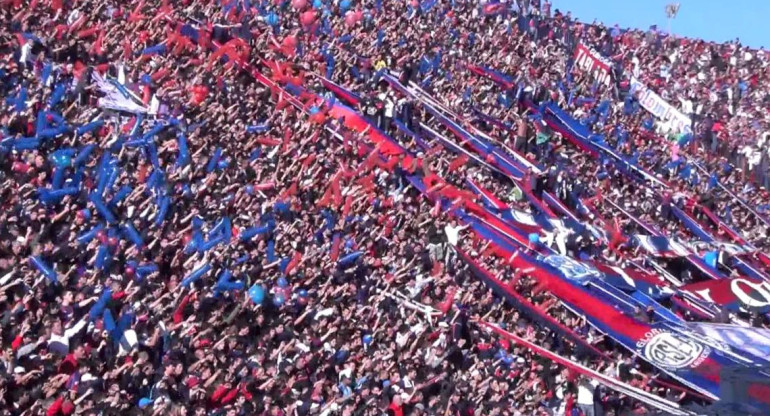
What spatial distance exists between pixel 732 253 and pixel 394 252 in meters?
9.97

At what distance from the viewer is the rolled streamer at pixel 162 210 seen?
12.4 m

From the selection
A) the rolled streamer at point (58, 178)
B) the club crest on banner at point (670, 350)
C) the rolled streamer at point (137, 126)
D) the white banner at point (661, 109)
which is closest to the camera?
the rolled streamer at point (58, 178)

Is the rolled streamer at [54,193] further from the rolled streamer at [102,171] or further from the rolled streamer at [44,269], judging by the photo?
the rolled streamer at [44,269]

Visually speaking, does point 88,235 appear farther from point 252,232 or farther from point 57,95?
point 57,95

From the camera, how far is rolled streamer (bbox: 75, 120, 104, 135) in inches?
513

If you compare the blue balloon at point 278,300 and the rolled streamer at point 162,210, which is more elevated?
the rolled streamer at point 162,210

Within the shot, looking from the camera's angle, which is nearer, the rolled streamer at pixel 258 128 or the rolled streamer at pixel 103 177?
the rolled streamer at pixel 103 177

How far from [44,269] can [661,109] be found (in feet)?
74.8

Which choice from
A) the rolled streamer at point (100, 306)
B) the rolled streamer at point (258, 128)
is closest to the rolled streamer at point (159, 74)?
the rolled streamer at point (258, 128)

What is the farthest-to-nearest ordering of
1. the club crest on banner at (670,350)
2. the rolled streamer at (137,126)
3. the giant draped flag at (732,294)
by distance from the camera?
the giant draped flag at (732,294), the club crest on banner at (670,350), the rolled streamer at (137,126)

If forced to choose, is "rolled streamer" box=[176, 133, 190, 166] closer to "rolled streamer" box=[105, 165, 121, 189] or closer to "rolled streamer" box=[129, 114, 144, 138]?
"rolled streamer" box=[129, 114, 144, 138]

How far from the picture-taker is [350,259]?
14.3 metres

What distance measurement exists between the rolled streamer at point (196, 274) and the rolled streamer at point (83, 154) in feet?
6.18

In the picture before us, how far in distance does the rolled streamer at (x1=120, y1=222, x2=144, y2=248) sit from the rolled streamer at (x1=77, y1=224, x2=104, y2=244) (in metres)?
0.41
